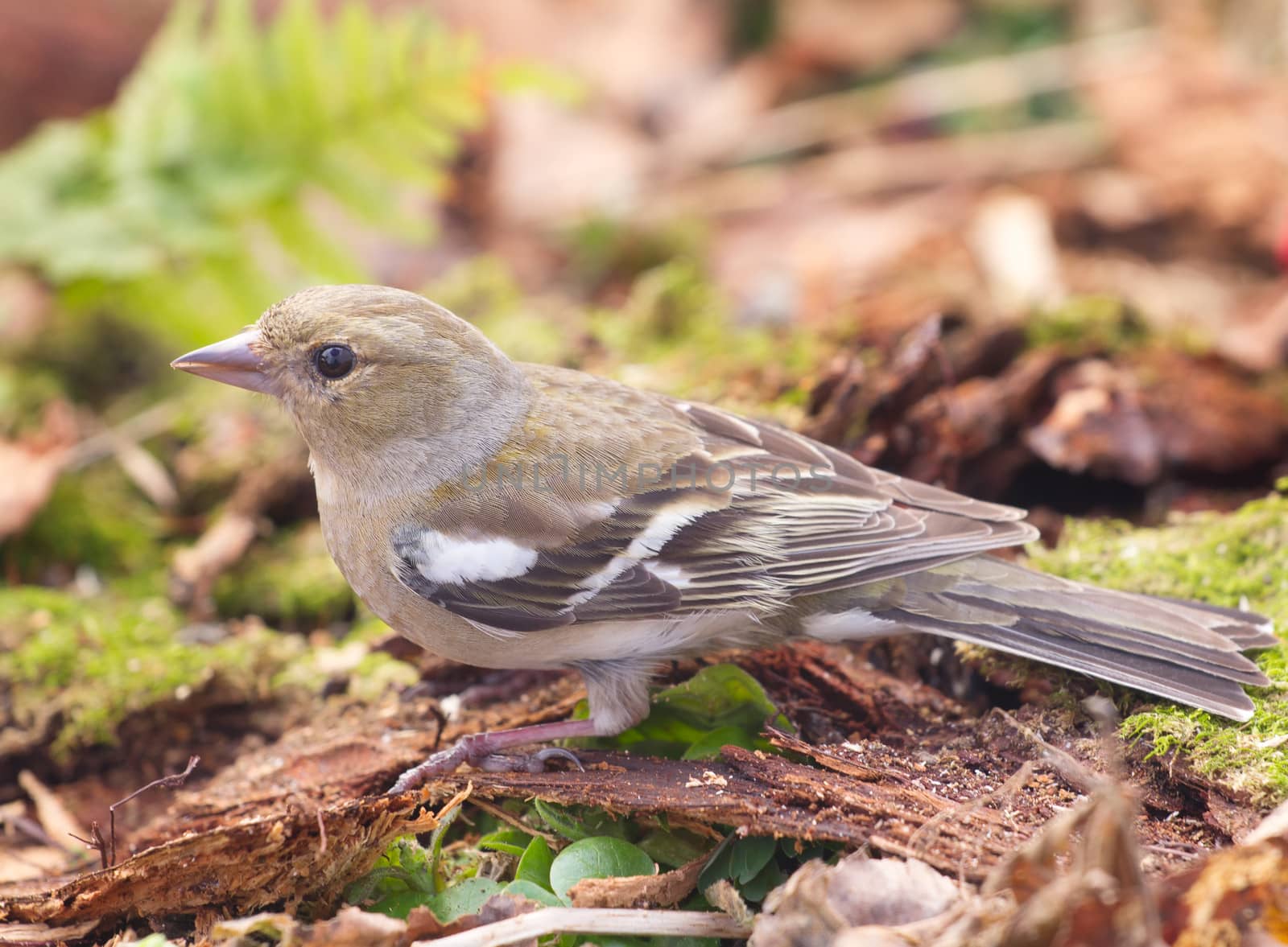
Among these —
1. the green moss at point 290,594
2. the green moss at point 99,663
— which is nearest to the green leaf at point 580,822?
the green moss at point 99,663

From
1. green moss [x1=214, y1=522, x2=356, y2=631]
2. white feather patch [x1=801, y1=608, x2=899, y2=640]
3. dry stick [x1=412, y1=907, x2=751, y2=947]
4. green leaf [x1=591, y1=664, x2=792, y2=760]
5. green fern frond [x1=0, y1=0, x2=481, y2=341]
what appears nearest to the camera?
dry stick [x1=412, y1=907, x2=751, y2=947]

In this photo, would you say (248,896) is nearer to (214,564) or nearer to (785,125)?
(214,564)

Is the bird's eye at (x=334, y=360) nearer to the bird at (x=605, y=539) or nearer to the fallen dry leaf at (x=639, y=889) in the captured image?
the bird at (x=605, y=539)

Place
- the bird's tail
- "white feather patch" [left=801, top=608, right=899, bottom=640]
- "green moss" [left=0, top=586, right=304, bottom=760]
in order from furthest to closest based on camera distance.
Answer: "green moss" [left=0, top=586, right=304, bottom=760] → "white feather patch" [left=801, top=608, right=899, bottom=640] → the bird's tail

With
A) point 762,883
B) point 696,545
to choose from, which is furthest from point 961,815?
point 696,545

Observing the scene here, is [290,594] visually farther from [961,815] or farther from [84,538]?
[961,815]

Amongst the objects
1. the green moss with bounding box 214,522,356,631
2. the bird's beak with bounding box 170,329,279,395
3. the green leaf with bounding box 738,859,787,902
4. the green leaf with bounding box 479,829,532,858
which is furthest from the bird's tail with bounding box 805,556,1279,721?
the green moss with bounding box 214,522,356,631

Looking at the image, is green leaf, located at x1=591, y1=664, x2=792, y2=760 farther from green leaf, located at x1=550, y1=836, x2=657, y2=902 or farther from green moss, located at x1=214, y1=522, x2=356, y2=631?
green moss, located at x1=214, y1=522, x2=356, y2=631
